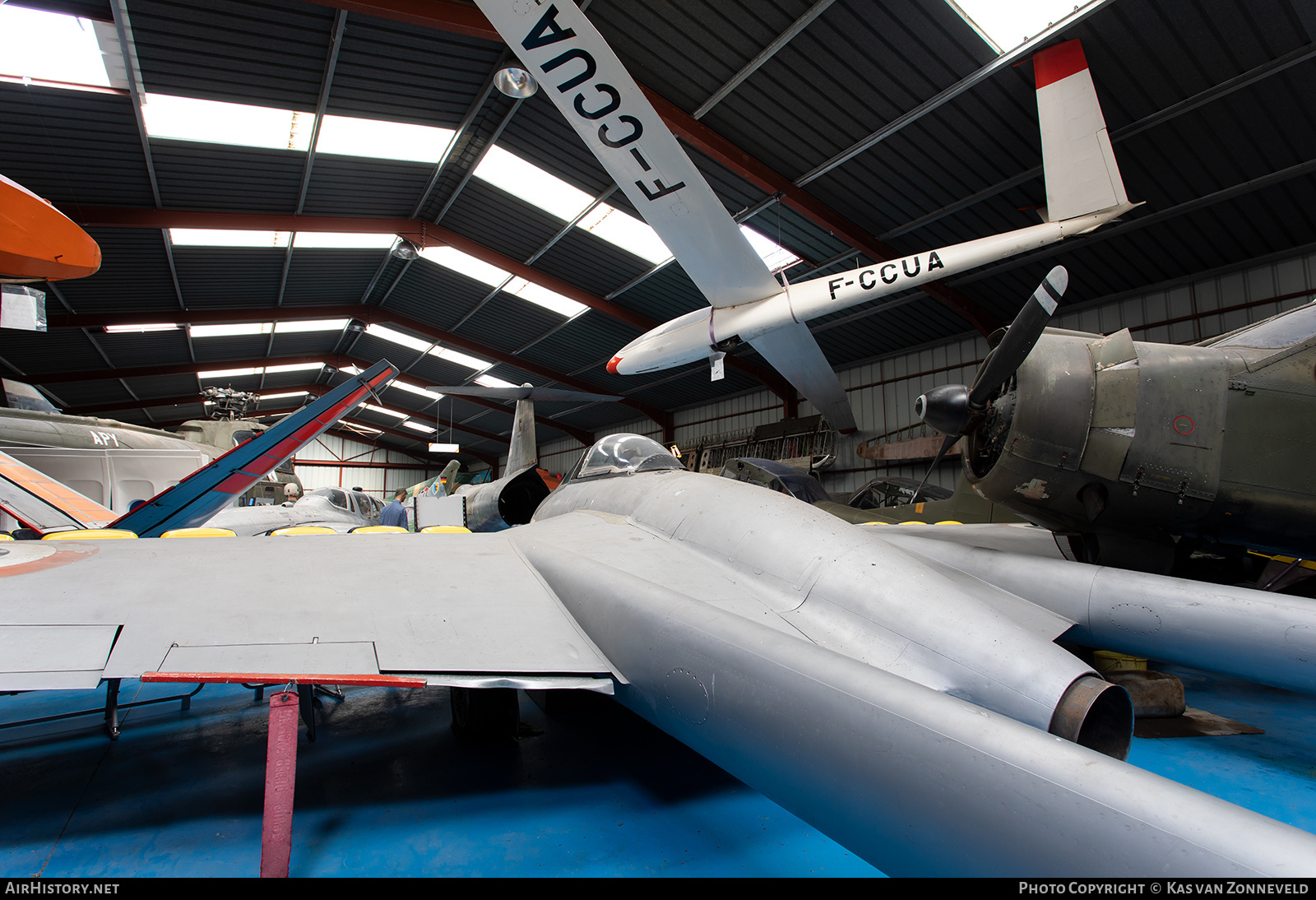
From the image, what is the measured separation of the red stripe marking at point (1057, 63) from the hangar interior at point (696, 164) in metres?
0.88

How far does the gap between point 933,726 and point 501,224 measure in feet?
51.6

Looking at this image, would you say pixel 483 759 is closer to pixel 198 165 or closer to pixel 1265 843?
pixel 1265 843

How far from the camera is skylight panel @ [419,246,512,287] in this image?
17.2 m

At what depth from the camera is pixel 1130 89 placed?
848 cm

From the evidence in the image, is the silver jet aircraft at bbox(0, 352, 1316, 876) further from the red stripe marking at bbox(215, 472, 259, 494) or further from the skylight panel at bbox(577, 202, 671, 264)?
the skylight panel at bbox(577, 202, 671, 264)

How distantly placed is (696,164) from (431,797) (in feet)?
37.7

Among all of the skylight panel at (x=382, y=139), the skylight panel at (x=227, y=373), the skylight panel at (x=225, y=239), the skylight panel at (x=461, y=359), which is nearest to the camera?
the skylight panel at (x=382, y=139)

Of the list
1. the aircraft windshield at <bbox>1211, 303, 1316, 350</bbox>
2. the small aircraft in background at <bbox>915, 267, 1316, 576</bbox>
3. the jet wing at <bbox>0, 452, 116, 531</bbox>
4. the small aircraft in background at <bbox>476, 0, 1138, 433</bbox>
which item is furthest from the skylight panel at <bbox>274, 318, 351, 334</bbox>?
the aircraft windshield at <bbox>1211, 303, 1316, 350</bbox>

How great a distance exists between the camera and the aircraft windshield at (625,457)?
4879 millimetres

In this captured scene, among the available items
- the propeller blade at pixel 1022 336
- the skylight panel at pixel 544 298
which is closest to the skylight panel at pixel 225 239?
the skylight panel at pixel 544 298

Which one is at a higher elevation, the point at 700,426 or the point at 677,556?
the point at 700,426

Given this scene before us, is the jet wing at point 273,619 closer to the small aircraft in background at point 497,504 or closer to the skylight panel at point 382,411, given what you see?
the small aircraft in background at point 497,504

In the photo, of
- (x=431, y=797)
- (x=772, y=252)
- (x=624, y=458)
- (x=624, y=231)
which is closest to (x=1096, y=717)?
(x=431, y=797)

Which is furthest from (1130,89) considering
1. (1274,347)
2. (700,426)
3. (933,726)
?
(700,426)
